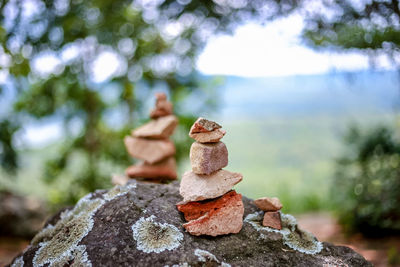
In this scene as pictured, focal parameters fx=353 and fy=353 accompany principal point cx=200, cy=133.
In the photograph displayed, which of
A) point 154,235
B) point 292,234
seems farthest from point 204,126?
point 292,234

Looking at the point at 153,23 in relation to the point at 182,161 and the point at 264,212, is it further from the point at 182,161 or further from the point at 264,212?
the point at 264,212

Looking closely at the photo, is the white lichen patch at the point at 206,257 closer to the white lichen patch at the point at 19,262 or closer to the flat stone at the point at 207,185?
the flat stone at the point at 207,185

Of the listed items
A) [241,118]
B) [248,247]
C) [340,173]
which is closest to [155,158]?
[248,247]

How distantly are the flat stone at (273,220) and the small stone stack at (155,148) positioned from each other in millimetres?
1120

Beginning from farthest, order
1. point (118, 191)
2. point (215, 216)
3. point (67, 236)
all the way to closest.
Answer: point (118, 191)
point (67, 236)
point (215, 216)

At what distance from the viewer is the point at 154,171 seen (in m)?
3.30

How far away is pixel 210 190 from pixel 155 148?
1.13 m

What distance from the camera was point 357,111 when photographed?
28.4ft

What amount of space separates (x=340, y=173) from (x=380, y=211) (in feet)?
3.60

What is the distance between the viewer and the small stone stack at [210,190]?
227cm

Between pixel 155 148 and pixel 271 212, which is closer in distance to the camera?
pixel 271 212

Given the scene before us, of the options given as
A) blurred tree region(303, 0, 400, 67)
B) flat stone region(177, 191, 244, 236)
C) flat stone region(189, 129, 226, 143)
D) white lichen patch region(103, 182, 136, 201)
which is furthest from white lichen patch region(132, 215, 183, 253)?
blurred tree region(303, 0, 400, 67)

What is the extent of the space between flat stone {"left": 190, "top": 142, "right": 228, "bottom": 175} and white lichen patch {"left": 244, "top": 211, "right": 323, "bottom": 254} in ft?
1.67

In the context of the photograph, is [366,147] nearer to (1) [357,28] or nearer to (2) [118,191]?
(1) [357,28]
